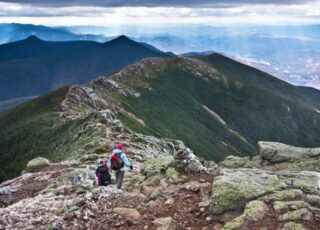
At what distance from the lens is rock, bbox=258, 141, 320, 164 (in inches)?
1667

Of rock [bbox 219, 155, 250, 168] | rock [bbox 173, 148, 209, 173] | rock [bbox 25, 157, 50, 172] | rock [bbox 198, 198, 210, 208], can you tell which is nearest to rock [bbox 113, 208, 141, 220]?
rock [bbox 198, 198, 210, 208]

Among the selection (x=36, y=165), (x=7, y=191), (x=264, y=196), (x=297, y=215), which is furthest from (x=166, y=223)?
(x=36, y=165)

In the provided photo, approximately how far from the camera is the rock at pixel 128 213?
2370 centimetres

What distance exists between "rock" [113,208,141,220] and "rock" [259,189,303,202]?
7.43 m

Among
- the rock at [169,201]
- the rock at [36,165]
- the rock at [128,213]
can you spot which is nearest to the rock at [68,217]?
the rock at [128,213]

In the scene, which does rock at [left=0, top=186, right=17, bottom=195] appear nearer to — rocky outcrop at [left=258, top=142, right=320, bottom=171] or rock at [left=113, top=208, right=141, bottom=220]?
rock at [left=113, top=208, right=141, bottom=220]

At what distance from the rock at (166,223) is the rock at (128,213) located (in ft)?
4.74

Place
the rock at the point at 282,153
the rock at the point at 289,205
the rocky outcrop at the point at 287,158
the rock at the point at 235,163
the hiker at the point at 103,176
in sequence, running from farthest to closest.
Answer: the rock at the point at 235,163 < the rock at the point at 282,153 < the rocky outcrop at the point at 287,158 < the hiker at the point at 103,176 < the rock at the point at 289,205

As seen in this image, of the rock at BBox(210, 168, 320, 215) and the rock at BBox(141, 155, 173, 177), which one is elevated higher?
the rock at BBox(210, 168, 320, 215)

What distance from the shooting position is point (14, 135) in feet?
477

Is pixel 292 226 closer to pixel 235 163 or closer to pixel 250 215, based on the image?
pixel 250 215

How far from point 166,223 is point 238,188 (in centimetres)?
500

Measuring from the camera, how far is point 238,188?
2411cm

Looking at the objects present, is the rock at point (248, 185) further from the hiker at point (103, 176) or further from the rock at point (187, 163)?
the hiker at point (103, 176)
